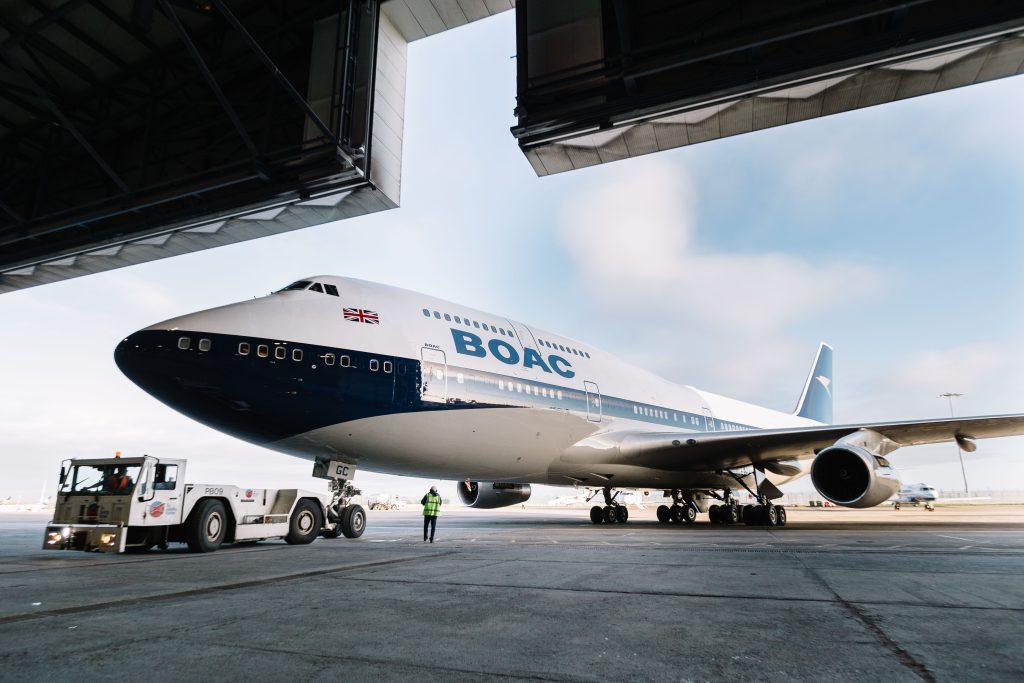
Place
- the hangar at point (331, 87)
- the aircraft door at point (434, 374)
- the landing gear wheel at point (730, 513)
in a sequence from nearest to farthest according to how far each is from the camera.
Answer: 1. the hangar at point (331, 87)
2. the aircraft door at point (434, 374)
3. the landing gear wheel at point (730, 513)

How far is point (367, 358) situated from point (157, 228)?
17.6 feet

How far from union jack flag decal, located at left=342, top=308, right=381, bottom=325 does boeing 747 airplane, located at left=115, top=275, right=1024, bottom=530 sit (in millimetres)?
24

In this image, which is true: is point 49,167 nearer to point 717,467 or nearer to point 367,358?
→ point 367,358

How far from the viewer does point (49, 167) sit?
42.4 feet

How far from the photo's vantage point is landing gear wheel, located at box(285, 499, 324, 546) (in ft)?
34.1

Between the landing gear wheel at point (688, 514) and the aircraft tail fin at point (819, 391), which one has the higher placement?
the aircraft tail fin at point (819, 391)

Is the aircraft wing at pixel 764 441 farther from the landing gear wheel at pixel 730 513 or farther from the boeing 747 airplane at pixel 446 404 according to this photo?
the landing gear wheel at pixel 730 513

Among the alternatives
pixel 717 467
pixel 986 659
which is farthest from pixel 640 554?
pixel 717 467

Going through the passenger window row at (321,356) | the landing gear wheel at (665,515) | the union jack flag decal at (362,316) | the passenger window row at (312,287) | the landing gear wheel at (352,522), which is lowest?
the landing gear wheel at (665,515)

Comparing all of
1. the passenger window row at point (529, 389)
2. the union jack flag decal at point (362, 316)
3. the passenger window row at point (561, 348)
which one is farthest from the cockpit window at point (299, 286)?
the passenger window row at point (561, 348)

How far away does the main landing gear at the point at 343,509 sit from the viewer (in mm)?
10945

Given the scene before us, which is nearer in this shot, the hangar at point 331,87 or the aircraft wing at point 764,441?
the hangar at point 331,87

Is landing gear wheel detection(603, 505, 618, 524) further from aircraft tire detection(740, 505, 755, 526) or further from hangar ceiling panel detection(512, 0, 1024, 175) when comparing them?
hangar ceiling panel detection(512, 0, 1024, 175)

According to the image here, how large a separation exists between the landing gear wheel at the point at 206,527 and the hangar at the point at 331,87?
531cm
